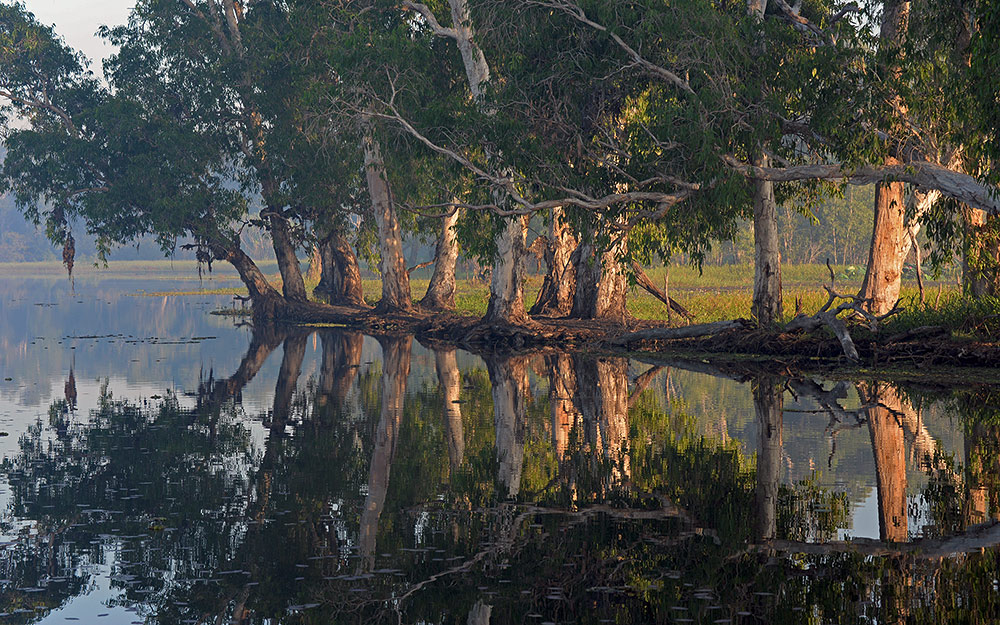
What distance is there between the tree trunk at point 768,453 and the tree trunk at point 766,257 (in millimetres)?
6187

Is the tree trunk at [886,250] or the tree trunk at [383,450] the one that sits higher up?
the tree trunk at [886,250]

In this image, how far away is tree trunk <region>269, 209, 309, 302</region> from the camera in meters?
51.5

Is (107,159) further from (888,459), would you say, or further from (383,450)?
(888,459)

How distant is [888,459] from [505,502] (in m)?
4.91

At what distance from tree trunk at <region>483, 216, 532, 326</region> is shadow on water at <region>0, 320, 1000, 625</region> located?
48.1 feet

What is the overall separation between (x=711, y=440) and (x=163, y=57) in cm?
4187

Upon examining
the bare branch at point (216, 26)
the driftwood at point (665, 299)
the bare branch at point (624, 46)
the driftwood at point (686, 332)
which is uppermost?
the bare branch at point (216, 26)

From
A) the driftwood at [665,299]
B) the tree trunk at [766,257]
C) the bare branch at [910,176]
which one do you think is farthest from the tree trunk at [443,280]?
the bare branch at [910,176]

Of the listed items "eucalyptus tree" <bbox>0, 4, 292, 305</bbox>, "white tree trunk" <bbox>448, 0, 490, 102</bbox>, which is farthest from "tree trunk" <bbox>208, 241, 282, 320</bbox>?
"white tree trunk" <bbox>448, 0, 490, 102</bbox>

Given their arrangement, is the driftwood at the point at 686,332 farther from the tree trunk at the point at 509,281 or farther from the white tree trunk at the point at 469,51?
the white tree trunk at the point at 469,51

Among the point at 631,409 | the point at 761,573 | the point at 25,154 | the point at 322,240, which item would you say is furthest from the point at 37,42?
the point at 761,573

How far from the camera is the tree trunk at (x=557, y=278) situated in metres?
41.3

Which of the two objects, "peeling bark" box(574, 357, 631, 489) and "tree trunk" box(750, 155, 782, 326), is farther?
"tree trunk" box(750, 155, 782, 326)

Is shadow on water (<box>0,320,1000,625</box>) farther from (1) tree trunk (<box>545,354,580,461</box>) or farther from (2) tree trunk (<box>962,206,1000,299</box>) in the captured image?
(2) tree trunk (<box>962,206,1000,299</box>)
